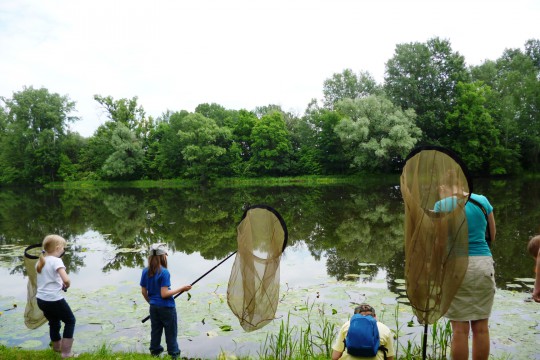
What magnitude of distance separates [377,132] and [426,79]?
10681mm

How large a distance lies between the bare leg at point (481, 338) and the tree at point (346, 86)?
2515 inches

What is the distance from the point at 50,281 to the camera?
184 inches

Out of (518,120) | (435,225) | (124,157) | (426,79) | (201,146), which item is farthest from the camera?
(124,157)

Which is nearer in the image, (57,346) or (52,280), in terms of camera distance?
(52,280)

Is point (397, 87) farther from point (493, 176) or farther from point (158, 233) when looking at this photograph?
point (158, 233)

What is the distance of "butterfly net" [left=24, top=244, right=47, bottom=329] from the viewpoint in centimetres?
535

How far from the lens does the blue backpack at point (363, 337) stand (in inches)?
131

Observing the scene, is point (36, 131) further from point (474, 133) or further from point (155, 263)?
point (155, 263)

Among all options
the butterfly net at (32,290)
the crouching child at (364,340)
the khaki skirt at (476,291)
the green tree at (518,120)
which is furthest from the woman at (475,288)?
the green tree at (518,120)

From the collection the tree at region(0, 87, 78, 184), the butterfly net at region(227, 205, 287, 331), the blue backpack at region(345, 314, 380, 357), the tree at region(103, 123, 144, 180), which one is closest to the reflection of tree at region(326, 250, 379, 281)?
the butterfly net at region(227, 205, 287, 331)

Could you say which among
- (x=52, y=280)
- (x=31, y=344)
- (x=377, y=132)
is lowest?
(x=31, y=344)

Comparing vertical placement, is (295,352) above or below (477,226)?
below

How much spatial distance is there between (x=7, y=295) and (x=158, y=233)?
7682mm

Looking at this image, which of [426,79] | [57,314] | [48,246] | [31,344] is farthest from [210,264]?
[426,79]
